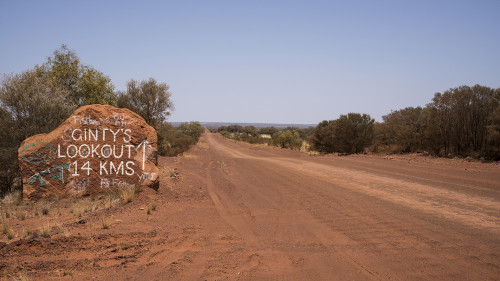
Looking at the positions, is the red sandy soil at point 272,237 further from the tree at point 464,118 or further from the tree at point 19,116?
the tree at point 464,118

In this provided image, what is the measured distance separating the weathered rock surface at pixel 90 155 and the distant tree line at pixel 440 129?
18.0 m

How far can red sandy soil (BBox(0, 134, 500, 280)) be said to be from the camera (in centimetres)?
492

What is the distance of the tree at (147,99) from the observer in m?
24.3

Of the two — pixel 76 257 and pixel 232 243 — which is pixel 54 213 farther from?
pixel 232 243

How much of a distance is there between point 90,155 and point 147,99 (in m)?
15.7

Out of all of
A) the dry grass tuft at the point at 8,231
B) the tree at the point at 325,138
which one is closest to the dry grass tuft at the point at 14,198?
the dry grass tuft at the point at 8,231

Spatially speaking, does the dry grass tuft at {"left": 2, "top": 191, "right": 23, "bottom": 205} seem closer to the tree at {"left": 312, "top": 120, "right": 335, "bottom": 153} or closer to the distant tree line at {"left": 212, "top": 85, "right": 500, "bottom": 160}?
the distant tree line at {"left": 212, "top": 85, "right": 500, "bottom": 160}

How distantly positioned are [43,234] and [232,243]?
11.8 feet

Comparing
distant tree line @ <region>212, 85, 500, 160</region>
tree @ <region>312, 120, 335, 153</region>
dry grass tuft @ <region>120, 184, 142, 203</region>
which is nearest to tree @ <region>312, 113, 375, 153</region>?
distant tree line @ <region>212, 85, 500, 160</region>

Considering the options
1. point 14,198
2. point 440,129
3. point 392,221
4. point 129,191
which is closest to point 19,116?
point 14,198

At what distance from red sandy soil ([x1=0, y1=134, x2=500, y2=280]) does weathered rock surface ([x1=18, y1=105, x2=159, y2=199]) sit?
0.69 meters

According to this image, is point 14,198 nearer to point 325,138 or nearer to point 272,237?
point 272,237

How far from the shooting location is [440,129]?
70.5 feet

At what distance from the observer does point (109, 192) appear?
9469 mm
